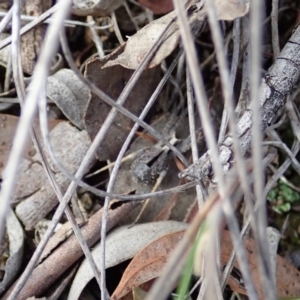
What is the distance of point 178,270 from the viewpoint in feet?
1.88

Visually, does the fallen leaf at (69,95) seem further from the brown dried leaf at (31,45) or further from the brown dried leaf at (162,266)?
the brown dried leaf at (162,266)

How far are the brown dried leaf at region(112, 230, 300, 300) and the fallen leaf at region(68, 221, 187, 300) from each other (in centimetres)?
4

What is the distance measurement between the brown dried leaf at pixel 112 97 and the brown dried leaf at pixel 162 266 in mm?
258

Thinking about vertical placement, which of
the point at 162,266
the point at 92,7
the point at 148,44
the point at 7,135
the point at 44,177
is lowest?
the point at 162,266

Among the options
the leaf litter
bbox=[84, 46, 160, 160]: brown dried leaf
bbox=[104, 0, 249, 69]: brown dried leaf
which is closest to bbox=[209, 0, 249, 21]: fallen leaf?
A: bbox=[104, 0, 249, 69]: brown dried leaf

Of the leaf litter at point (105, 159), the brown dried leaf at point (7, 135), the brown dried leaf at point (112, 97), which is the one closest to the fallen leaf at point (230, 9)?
the leaf litter at point (105, 159)

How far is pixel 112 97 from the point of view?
1.15 meters

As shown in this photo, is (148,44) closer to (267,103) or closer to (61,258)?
(267,103)

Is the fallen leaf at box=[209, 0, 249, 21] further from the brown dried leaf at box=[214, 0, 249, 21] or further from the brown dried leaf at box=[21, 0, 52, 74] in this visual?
the brown dried leaf at box=[21, 0, 52, 74]

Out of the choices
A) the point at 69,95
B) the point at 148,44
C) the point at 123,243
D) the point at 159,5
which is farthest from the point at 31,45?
the point at 123,243

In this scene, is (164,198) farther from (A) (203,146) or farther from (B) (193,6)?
(B) (193,6)

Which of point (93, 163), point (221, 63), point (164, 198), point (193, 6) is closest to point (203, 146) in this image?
point (164, 198)

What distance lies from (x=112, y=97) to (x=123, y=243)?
1.06 feet

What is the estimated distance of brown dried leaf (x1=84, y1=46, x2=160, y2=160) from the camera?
3.61 feet
